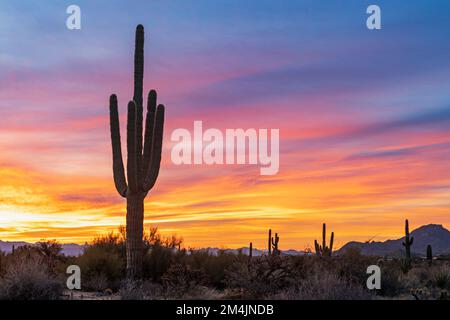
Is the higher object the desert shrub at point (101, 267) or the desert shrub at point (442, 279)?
the desert shrub at point (101, 267)

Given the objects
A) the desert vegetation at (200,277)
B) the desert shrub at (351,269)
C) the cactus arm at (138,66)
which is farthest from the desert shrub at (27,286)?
the desert shrub at (351,269)

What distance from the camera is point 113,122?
21812 millimetres

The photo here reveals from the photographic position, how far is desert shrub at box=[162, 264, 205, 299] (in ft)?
62.2

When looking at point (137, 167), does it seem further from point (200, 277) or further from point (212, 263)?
point (212, 263)

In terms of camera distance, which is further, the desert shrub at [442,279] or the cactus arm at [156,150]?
the desert shrub at [442,279]

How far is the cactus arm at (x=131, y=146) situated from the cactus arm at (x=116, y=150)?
0.60 meters

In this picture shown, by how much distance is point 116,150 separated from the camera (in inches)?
856

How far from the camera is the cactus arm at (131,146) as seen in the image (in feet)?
68.8

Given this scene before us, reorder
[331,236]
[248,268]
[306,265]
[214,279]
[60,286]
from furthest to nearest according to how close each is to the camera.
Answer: [331,236]
[214,279]
[306,265]
[248,268]
[60,286]

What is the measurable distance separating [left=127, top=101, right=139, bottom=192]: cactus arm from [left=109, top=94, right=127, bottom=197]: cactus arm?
1.96 ft

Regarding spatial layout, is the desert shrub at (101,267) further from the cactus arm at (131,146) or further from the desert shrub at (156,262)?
the cactus arm at (131,146)
